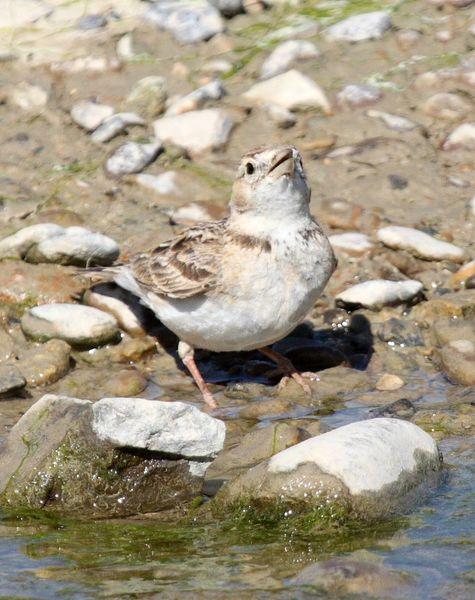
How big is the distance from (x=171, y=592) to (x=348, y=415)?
253 cm

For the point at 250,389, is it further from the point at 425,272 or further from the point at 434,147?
the point at 434,147

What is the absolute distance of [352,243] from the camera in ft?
28.8

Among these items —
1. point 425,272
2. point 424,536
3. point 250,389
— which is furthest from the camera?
point 425,272

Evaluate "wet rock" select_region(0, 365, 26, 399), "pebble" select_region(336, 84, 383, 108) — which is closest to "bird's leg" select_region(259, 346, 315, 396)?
"wet rock" select_region(0, 365, 26, 399)

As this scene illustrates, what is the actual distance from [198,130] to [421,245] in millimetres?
2317

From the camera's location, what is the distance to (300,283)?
279 inches

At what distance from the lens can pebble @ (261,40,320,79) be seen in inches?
422

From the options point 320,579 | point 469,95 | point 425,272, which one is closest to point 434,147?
point 469,95

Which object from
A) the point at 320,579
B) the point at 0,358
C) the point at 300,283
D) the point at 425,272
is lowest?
the point at 425,272

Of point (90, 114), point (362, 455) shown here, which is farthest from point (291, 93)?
point (362, 455)

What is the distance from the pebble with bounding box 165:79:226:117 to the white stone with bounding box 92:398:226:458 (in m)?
4.82

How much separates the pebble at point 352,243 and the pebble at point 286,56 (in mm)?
2422

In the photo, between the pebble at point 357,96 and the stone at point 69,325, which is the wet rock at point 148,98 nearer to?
the pebble at point 357,96

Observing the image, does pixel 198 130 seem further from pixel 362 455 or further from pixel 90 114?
pixel 362 455
